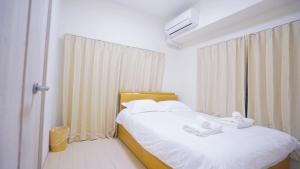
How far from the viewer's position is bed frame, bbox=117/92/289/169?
1498 mm

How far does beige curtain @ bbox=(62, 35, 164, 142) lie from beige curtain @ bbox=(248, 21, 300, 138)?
207 centimetres

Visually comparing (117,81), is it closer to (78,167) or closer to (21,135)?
(78,167)

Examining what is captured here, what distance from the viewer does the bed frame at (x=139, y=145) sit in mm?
1498

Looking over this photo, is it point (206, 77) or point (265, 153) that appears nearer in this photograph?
point (265, 153)

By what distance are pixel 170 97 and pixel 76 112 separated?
205cm

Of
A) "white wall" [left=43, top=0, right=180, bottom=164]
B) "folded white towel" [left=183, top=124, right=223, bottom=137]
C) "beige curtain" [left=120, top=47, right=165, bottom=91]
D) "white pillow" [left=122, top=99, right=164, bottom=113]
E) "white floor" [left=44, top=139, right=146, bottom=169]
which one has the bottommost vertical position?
"white floor" [left=44, top=139, right=146, bottom=169]

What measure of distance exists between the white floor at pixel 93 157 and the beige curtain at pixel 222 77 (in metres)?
1.75

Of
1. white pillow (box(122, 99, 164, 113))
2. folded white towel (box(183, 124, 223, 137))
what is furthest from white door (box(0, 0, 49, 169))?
white pillow (box(122, 99, 164, 113))

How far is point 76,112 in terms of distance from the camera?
243 centimetres

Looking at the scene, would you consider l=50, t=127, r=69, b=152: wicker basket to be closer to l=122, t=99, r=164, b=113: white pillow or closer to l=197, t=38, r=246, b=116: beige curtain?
l=122, t=99, r=164, b=113: white pillow

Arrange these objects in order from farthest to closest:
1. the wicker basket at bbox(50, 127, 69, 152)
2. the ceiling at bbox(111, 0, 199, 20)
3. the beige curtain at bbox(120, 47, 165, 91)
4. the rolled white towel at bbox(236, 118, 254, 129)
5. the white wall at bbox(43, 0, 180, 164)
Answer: the beige curtain at bbox(120, 47, 165, 91) < the ceiling at bbox(111, 0, 199, 20) < the white wall at bbox(43, 0, 180, 164) < the wicker basket at bbox(50, 127, 69, 152) < the rolled white towel at bbox(236, 118, 254, 129)

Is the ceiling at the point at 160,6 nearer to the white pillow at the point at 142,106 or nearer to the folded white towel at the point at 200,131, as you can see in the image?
the white pillow at the point at 142,106

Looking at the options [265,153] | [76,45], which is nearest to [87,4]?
[76,45]

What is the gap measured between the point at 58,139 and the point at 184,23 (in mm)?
3017
